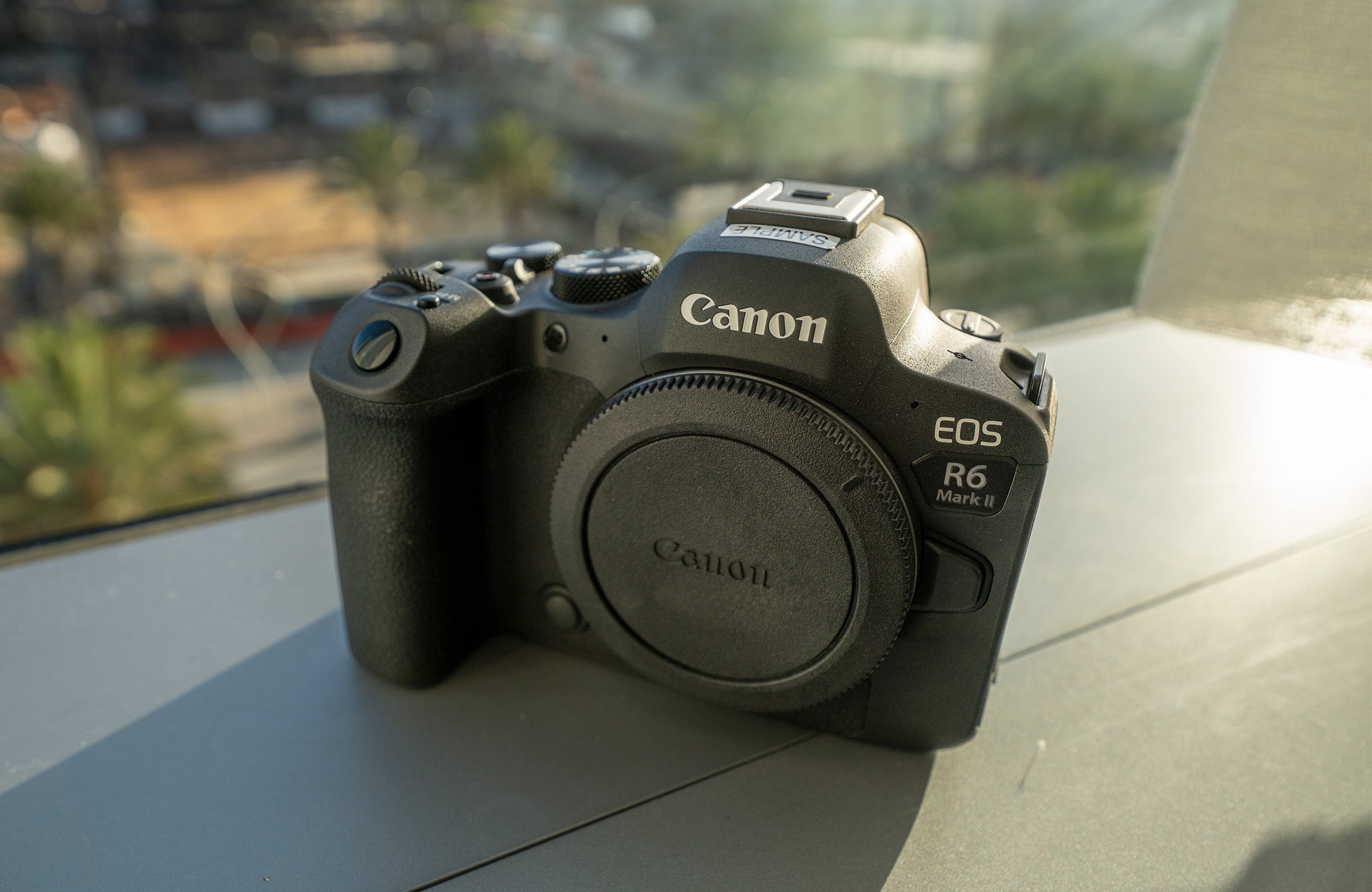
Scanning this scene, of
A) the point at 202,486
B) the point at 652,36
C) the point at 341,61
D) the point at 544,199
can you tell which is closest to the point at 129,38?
the point at 341,61

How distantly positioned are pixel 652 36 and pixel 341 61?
5.70m

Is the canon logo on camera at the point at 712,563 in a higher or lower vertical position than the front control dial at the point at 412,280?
lower

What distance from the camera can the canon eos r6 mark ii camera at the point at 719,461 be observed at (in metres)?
0.45

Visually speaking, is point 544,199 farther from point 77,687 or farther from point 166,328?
point 77,687

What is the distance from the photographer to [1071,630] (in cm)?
65

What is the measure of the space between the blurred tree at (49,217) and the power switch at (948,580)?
8.35m

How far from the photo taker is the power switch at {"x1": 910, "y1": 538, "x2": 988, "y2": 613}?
0.47 metres

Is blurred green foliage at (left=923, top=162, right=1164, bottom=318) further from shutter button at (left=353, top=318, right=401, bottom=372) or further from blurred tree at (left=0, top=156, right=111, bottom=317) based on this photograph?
blurred tree at (left=0, top=156, right=111, bottom=317)

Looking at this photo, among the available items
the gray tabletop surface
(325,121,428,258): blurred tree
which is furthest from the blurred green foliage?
(325,121,428,258): blurred tree

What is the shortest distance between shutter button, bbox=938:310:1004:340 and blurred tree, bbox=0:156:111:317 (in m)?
8.31

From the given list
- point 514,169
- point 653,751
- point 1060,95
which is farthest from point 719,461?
point 514,169

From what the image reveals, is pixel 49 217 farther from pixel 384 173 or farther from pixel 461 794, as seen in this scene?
pixel 461 794

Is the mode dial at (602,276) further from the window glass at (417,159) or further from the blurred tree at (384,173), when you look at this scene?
the blurred tree at (384,173)

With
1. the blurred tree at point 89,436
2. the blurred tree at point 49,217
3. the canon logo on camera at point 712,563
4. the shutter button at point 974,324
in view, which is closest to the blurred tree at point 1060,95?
the shutter button at point 974,324
